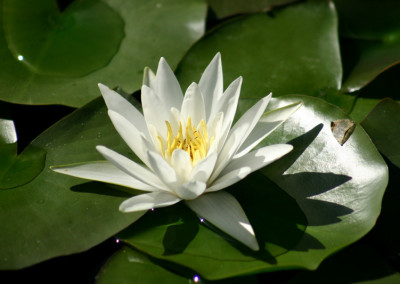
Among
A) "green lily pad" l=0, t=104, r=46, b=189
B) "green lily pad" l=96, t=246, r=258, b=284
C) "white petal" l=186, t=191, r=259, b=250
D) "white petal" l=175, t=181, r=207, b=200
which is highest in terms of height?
"white petal" l=175, t=181, r=207, b=200

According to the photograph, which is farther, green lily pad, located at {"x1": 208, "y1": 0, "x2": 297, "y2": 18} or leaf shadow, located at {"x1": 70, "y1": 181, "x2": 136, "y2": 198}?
green lily pad, located at {"x1": 208, "y1": 0, "x2": 297, "y2": 18}

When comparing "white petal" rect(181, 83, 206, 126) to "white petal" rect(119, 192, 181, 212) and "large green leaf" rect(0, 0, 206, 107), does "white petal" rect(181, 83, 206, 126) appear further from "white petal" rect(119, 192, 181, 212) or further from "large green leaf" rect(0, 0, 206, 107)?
"large green leaf" rect(0, 0, 206, 107)

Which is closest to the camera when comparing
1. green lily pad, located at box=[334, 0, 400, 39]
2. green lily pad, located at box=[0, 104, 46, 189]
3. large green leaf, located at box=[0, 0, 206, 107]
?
green lily pad, located at box=[0, 104, 46, 189]

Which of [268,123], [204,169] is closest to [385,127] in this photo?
A: [268,123]

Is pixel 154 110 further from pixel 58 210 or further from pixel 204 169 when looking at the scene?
pixel 58 210

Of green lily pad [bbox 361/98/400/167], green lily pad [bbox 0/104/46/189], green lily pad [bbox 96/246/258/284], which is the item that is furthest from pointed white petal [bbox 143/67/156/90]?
green lily pad [bbox 361/98/400/167]

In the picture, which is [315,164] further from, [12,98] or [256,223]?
[12,98]
